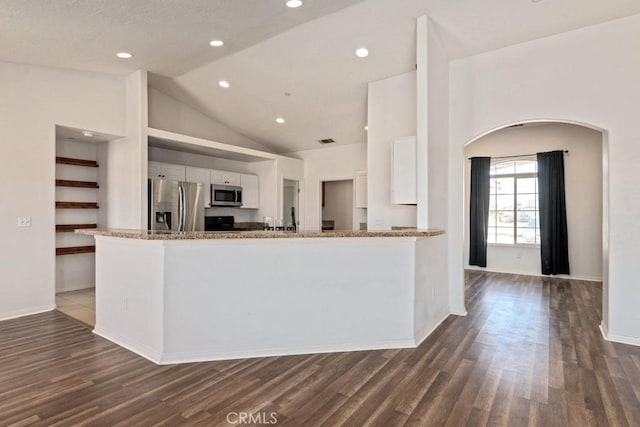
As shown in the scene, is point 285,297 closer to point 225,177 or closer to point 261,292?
point 261,292

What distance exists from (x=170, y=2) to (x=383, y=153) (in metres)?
2.78

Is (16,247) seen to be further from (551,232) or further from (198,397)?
(551,232)

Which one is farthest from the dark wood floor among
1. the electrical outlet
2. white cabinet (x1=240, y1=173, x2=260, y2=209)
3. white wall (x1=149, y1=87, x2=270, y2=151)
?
white cabinet (x1=240, y1=173, x2=260, y2=209)

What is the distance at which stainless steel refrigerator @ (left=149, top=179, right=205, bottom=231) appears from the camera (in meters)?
5.18

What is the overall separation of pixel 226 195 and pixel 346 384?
4.89 meters

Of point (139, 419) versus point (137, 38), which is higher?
point (137, 38)

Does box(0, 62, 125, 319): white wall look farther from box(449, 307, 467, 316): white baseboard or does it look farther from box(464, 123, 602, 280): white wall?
box(464, 123, 602, 280): white wall

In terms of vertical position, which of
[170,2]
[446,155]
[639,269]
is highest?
[170,2]

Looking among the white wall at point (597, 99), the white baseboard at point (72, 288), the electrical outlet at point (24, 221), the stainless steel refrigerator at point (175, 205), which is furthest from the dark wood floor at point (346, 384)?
the stainless steel refrigerator at point (175, 205)

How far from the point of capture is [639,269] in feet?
10.7

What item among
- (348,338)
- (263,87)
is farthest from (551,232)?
(263,87)

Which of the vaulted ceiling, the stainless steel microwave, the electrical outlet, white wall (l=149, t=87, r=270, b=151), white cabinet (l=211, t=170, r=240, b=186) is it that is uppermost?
the vaulted ceiling

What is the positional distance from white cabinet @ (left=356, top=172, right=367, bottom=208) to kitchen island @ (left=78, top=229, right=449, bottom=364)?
3616 mm

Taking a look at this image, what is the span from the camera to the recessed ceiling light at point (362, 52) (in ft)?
13.3
